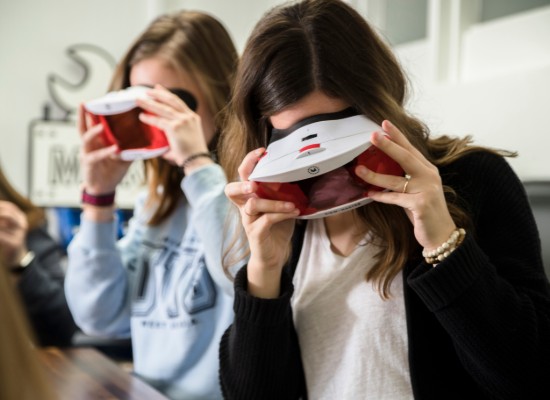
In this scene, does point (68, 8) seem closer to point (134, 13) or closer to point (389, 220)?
point (134, 13)

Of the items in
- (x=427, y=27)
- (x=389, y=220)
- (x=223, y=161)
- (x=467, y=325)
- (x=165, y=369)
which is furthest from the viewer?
(x=427, y=27)

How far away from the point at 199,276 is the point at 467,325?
1.81 ft

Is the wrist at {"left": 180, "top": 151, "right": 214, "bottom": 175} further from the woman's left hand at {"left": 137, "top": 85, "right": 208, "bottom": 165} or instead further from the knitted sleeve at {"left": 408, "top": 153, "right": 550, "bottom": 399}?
the knitted sleeve at {"left": 408, "top": 153, "right": 550, "bottom": 399}

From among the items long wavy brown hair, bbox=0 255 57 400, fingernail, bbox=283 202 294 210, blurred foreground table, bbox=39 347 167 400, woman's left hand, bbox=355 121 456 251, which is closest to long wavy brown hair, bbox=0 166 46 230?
blurred foreground table, bbox=39 347 167 400

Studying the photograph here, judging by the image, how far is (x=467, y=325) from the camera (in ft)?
2.45

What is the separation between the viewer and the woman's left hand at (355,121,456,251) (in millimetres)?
724

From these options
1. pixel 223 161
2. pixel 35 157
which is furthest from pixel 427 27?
pixel 35 157

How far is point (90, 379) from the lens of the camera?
111 cm

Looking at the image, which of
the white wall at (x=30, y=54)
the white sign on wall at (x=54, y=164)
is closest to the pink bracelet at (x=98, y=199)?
the white sign on wall at (x=54, y=164)

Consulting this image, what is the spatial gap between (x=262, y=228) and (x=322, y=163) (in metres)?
0.17

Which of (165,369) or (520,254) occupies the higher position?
(520,254)

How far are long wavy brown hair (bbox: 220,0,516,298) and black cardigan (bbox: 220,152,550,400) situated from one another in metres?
0.04

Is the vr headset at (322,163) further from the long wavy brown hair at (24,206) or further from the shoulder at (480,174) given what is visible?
the long wavy brown hair at (24,206)

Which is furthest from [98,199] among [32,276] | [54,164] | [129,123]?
[54,164]
